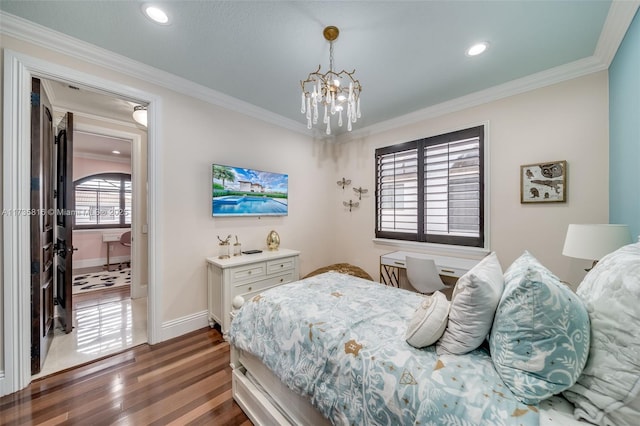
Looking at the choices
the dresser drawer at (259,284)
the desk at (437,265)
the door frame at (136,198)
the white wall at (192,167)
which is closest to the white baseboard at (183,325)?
the white wall at (192,167)

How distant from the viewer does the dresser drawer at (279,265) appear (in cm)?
298

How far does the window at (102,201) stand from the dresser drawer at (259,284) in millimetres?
4966

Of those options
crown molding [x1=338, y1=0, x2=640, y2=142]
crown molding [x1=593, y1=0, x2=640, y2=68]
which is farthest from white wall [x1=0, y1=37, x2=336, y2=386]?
crown molding [x1=593, y1=0, x2=640, y2=68]

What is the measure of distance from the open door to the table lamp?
15.1ft

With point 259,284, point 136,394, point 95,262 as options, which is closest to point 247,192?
Result: point 259,284

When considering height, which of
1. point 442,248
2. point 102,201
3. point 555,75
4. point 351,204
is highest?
point 555,75

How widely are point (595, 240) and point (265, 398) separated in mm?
2515

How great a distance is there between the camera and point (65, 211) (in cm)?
255

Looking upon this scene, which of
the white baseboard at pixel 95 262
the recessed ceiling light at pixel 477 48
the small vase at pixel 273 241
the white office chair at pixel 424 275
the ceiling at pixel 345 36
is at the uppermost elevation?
the ceiling at pixel 345 36

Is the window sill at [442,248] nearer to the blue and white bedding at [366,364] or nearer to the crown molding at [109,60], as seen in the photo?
the blue and white bedding at [366,364]

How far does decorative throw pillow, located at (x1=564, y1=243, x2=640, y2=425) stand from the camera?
712 millimetres

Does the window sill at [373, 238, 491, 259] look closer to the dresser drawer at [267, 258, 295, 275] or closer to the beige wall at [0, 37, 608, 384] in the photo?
the beige wall at [0, 37, 608, 384]

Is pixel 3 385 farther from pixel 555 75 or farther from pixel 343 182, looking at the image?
pixel 555 75

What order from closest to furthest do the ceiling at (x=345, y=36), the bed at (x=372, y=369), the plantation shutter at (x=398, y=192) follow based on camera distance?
the bed at (x=372, y=369) < the ceiling at (x=345, y=36) < the plantation shutter at (x=398, y=192)
